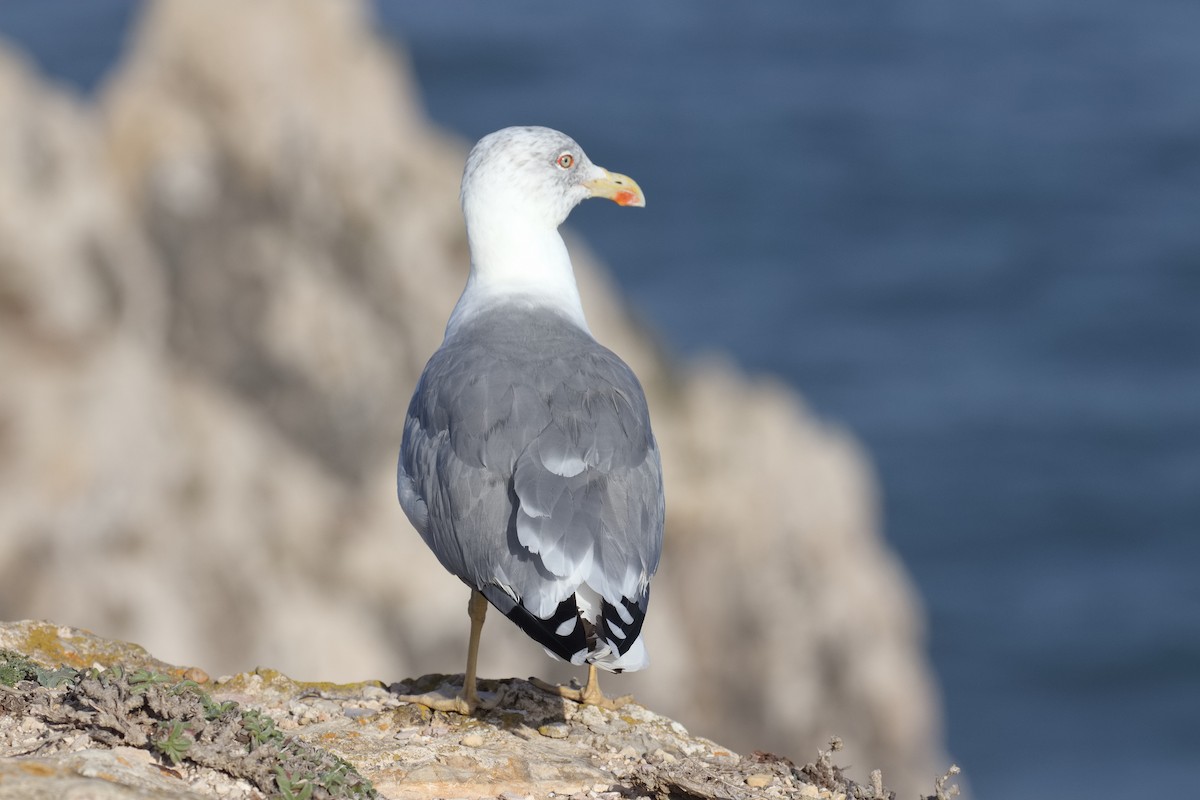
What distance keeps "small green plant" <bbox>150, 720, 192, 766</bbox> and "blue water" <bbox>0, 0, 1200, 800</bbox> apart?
29300mm

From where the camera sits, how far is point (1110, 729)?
112 feet

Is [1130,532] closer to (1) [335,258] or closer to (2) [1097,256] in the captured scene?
(2) [1097,256]

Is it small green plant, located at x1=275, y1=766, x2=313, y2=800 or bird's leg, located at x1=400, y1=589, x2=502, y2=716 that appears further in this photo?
bird's leg, located at x1=400, y1=589, x2=502, y2=716

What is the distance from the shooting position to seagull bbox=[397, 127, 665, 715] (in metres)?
5.91

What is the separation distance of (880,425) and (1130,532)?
6709mm

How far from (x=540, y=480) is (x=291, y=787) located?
63.0 inches

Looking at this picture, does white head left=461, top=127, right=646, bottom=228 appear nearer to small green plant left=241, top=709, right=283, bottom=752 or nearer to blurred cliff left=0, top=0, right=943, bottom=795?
small green plant left=241, top=709, right=283, bottom=752

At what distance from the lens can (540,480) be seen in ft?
20.5

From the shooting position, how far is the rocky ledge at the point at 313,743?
5.14 m

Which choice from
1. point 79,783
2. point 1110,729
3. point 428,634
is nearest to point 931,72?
point 1110,729

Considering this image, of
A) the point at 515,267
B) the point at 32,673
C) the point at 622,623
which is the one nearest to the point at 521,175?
the point at 515,267

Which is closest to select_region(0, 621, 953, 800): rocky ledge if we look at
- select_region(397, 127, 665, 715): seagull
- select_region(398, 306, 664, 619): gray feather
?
select_region(397, 127, 665, 715): seagull

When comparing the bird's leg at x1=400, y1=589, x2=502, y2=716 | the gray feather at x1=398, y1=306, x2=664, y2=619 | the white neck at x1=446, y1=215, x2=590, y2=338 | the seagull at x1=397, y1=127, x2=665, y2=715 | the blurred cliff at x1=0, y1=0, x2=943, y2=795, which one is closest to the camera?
the seagull at x1=397, y1=127, x2=665, y2=715

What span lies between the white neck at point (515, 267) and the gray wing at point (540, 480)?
0.77 m
